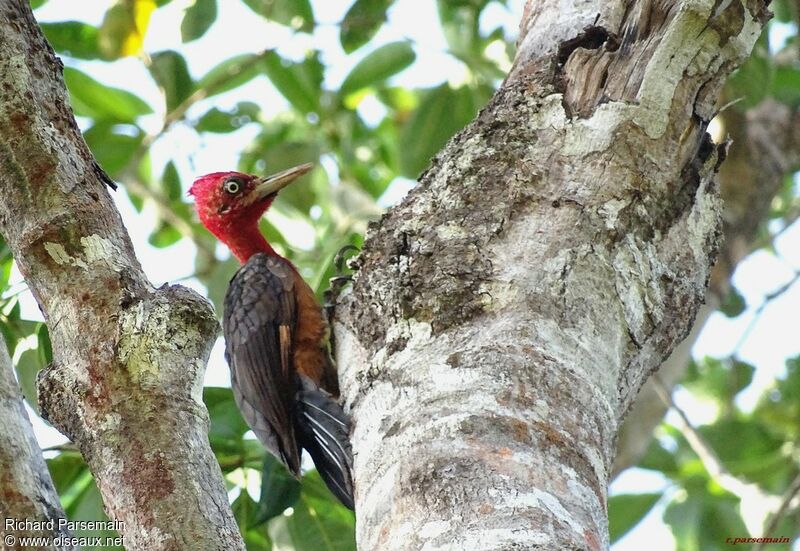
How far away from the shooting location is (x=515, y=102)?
2.72 m

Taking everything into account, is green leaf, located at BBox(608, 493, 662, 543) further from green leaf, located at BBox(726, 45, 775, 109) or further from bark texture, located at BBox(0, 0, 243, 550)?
bark texture, located at BBox(0, 0, 243, 550)

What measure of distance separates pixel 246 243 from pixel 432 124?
98cm

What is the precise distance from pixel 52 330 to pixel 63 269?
12 centimetres

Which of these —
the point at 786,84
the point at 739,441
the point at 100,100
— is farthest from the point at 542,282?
the point at 739,441

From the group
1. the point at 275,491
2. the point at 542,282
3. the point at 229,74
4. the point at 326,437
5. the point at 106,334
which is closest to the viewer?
the point at 106,334

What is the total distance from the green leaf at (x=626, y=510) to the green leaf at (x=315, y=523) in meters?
1.57

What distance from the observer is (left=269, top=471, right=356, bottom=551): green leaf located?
3.11 metres

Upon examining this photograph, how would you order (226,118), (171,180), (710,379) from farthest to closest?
(710,379)
(171,180)
(226,118)

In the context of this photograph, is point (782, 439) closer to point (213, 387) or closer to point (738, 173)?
point (738, 173)

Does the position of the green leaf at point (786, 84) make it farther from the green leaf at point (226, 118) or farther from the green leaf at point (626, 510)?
the green leaf at point (226, 118)

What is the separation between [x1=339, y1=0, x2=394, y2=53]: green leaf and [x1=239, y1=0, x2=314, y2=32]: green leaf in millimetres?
160

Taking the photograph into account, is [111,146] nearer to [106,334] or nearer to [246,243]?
[246,243]

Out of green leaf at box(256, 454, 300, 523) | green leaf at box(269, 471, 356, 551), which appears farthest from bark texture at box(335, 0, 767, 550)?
green leaf at box(269, 471, 356, 551)

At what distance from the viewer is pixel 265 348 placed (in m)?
3.59
